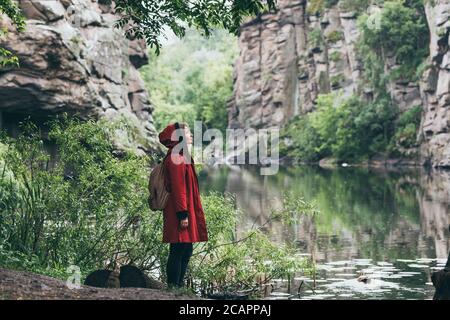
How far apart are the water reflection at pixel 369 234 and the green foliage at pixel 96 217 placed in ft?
3.25

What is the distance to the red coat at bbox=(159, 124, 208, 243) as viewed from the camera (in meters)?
11.0

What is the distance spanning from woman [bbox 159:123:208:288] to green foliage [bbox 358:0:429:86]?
65.6 m

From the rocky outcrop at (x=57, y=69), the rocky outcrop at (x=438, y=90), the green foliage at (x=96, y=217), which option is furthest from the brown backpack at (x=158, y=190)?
the rocky outcrop at (x=438, y=90)

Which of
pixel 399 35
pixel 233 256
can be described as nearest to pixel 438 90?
pixel 399 35

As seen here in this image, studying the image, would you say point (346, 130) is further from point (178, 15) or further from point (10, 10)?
point (10, 10)

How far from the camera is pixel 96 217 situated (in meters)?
14.0

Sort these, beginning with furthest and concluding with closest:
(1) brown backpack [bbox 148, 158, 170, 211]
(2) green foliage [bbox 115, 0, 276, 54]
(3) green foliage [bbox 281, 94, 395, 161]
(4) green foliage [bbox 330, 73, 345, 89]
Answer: (4) green foliage [bbox 330, 73, 345, 89] → (3) green foliage [bbox 281, 94, 395, 161] → (2) green foliage [bbox 115, 0, 276, 54] → (1) brown backpack [bbox 148, 158, 170, 211]

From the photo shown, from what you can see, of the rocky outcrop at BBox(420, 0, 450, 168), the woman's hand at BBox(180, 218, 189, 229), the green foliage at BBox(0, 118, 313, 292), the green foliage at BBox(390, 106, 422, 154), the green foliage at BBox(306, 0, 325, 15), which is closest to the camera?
the woman's hand at BBox(180, 218, 189, 229)

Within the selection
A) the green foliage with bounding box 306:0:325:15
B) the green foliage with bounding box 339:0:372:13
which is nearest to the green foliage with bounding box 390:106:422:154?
the green foliage with bounding box 339:0:372:13

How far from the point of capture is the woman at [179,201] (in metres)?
11.0

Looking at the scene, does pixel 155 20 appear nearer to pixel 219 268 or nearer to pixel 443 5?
pixel 219 268

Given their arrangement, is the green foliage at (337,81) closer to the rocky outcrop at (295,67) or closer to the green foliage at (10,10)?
the rocky outcrop at (295,67)

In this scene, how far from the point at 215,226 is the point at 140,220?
122cm
